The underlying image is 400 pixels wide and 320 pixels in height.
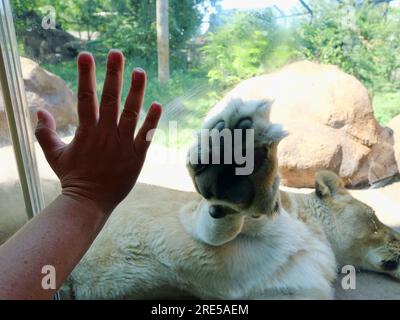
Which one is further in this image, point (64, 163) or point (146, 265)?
point (146, 265)

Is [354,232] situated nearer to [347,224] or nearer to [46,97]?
[347,224]

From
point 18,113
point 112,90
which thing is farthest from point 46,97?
point 112,90

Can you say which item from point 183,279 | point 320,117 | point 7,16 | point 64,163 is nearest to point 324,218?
point 320,117

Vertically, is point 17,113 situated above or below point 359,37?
below

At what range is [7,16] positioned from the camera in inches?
42.5

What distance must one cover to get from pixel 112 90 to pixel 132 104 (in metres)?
0.04

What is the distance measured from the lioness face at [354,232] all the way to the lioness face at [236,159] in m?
0.57

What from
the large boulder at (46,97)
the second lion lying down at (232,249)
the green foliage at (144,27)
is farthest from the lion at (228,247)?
the green foliage at (144,27)

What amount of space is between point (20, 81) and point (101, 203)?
0.61 m

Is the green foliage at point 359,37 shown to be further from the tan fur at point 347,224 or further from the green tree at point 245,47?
the tan fur at point 347,224

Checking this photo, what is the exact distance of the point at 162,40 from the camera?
1.06m

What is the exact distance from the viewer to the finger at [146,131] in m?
0.70
